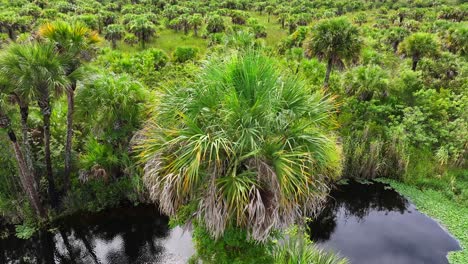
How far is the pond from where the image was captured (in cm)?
1253

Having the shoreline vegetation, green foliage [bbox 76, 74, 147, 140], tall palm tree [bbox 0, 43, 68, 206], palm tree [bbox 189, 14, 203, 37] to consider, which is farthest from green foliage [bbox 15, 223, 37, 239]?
palm tree [bbox 189, 14, 203, 37]

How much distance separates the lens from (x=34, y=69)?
10500 millimetres

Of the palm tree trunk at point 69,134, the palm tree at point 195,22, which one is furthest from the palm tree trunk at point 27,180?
the palm tree at point 195,22

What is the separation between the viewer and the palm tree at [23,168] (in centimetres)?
1098

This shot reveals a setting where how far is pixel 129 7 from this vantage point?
55.9 metres

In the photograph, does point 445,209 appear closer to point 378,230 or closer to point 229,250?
point 378,230

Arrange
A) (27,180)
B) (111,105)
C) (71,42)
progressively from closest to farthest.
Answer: (71,42)
(27,180)
(111,105)

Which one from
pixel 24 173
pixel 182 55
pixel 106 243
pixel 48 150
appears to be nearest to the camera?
pixel 24 173

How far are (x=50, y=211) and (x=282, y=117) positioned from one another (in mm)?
11073

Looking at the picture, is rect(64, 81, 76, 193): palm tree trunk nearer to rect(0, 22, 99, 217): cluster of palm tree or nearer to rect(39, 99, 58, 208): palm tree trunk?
rect(0, 22, 99, 217): cluster of palm tree

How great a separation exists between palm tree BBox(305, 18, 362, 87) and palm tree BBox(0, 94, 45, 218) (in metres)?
13.7

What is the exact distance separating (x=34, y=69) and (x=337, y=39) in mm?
13443

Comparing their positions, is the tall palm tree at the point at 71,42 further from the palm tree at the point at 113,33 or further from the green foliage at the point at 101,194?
the palm tree at the point at 113,33

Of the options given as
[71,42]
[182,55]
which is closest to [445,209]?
[71,42]
